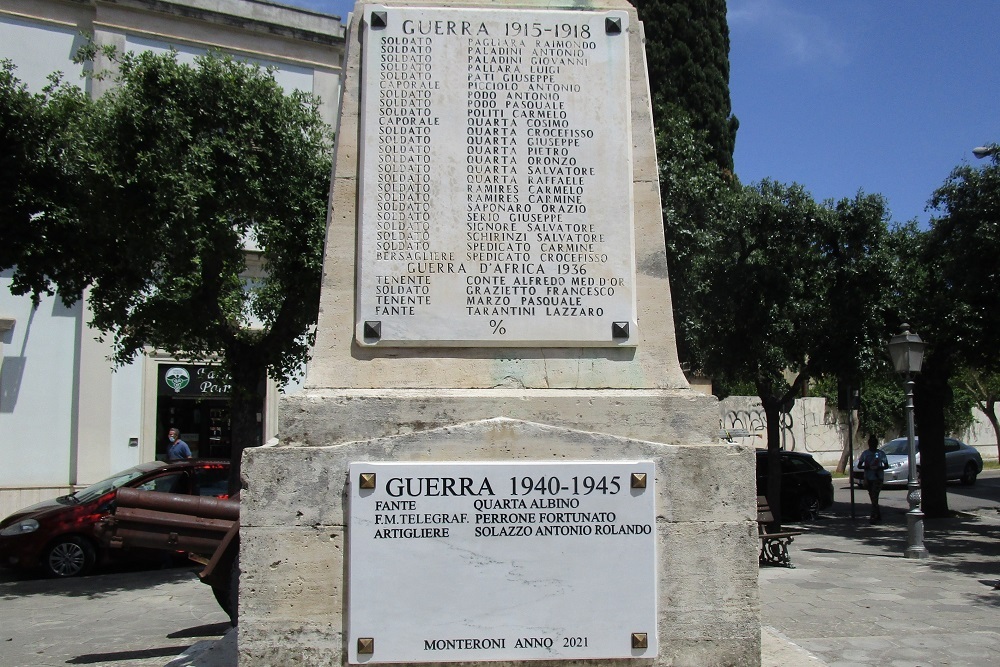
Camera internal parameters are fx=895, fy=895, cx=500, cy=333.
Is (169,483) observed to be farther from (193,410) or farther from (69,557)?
(193,410)

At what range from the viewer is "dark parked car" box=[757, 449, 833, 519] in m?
17.9

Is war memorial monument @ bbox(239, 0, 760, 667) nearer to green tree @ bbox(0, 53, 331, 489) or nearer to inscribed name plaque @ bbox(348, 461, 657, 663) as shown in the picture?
inscribed name plaque @ bbox(348, 461, 657, 663)

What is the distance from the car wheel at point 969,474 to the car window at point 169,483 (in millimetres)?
23854

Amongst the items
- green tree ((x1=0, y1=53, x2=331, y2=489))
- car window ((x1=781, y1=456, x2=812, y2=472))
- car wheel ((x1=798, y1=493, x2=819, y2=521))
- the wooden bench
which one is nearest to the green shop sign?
green tree ((x1=0, y1=53, x2=331, y2=489))

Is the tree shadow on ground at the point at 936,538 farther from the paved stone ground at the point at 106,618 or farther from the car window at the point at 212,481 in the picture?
the car window at the point at 212,481

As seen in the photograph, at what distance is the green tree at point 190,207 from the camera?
1007cm

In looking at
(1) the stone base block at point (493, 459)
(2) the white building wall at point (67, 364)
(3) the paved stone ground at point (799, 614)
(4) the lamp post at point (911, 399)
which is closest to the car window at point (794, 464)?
(3) the paved stone ground at point (799, 614)

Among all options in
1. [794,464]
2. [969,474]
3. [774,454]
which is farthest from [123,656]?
[969,474]

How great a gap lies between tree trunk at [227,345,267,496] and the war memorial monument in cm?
742

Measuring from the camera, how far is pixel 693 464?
391cm

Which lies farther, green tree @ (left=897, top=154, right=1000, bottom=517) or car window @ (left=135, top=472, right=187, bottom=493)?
green tree @ (left=897, top=154, right=1000, bottom=517)

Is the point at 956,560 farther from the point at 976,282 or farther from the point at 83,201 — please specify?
the point at 83,201

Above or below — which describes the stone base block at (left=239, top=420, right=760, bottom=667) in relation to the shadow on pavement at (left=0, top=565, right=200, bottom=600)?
above

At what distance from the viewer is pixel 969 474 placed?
89.3ft
